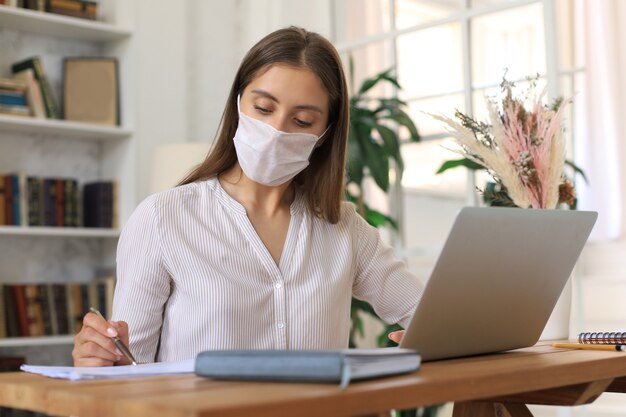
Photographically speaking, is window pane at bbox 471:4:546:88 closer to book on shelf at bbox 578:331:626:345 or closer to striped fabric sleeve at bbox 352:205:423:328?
striped fabric sleeve at bbox 352:205:423:328

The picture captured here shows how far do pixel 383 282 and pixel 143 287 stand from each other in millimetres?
505

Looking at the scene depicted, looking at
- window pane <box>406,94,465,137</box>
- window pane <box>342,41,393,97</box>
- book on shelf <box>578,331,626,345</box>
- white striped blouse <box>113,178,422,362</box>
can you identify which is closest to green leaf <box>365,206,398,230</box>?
window pane <box>406,94,465,137</box>

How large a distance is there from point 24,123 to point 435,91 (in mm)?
1673

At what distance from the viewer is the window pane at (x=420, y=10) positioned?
12.3 ft

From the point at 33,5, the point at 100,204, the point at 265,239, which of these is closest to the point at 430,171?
the point at 100,204

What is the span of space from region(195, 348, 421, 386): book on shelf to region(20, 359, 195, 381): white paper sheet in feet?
0.36

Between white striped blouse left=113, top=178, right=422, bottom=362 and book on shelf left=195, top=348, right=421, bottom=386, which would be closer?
book on shelf left=195, top=348, right=421, bottom=386

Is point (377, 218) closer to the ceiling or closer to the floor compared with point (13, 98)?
closer to the floor

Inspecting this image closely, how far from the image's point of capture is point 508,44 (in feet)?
10.8

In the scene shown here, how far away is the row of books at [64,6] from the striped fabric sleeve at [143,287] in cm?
248

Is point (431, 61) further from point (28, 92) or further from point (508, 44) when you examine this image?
point (28, 92)

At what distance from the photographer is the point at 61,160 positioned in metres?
3.98

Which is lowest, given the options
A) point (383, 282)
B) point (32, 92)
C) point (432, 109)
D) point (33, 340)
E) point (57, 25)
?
point (33, 340)

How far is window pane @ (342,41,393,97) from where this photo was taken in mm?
3918
